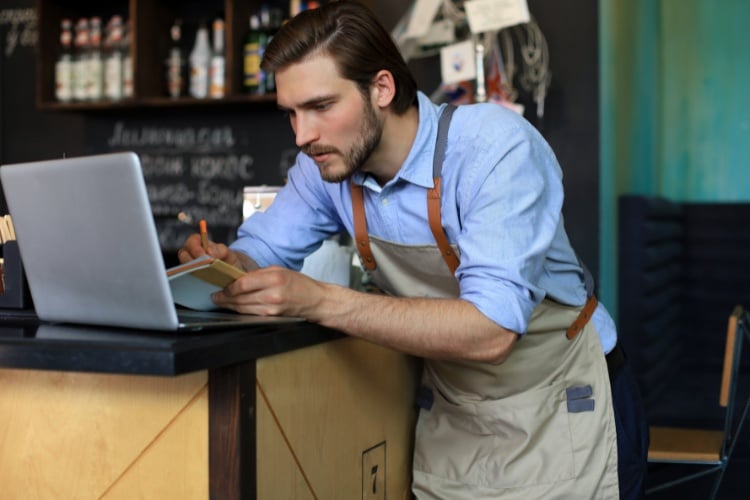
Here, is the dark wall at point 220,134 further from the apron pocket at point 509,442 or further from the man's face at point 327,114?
the man's face at point 327,114

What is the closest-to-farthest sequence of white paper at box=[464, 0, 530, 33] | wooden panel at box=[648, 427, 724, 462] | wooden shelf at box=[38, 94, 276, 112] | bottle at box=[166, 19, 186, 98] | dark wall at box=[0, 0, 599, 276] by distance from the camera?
wooden panel at box=[648, 427, 724, 462] < white paper at box=[464, 0, 530, 33] < dark wall at box=[0, 0, 599, 276] < wooden shelf at box=[38, 94, 276, 112] < bottle at box=[166, 19, 186, 98]

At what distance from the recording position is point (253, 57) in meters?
3.93

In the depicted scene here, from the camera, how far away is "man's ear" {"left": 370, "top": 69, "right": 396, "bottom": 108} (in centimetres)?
172

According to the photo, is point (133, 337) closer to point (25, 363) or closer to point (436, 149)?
point (25, 363)

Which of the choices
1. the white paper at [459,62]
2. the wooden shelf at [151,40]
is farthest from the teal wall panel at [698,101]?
the wooden shelf at [151,40]

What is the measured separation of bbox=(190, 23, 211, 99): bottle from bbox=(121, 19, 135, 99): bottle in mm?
260

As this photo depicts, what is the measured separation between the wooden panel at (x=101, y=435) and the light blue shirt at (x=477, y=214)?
47 cm

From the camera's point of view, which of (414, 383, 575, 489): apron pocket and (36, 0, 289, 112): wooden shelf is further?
(36, 0, 289, 112): wooden shelf

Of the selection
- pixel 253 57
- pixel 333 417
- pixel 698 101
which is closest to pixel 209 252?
pixel 333 417

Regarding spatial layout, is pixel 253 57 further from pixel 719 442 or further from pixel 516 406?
pixel 516 406

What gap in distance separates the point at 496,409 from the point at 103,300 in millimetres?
739

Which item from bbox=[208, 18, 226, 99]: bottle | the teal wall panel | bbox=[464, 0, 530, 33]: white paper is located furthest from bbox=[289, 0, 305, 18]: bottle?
the teal wall panel

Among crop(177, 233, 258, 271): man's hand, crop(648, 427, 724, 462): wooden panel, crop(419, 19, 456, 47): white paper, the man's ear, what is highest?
crop(419, 19, 456, 47): white paper

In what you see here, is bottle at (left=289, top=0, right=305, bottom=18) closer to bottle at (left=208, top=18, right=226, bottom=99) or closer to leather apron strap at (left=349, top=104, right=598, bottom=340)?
bottle at (left=208, top=18, right=226, bottom=99)
